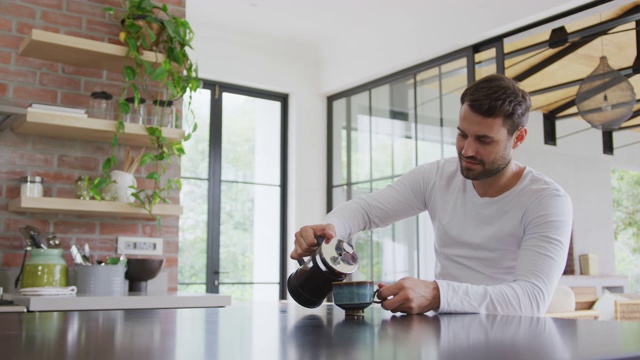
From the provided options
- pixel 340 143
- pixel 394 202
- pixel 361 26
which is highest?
pixel 361 26

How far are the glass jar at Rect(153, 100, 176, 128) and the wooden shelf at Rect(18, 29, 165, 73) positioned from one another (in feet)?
0.69

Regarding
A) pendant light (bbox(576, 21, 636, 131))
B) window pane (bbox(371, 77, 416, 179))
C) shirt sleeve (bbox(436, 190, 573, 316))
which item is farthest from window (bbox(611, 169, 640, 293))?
shirt sleeve (bbox(436, 190, 573, 316))

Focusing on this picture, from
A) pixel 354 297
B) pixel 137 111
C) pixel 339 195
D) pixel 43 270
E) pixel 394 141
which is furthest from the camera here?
pixel 339 195

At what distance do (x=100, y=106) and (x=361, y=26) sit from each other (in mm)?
2656

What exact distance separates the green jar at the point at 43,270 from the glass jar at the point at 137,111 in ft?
2.49

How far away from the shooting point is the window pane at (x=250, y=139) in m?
5.48

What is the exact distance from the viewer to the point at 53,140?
3.09 meters

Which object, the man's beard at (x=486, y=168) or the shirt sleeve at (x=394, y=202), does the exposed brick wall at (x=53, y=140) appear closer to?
the shirt sleeve at (x=394, y=202)

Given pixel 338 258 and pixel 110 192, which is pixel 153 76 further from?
pixel 338 258

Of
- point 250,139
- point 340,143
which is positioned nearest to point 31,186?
point 250,139

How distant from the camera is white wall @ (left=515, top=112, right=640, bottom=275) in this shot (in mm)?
3637

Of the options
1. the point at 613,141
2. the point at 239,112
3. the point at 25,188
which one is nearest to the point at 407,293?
the point at 25,188

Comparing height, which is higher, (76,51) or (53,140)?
(76,51)

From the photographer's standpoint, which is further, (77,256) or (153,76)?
(153,76)
